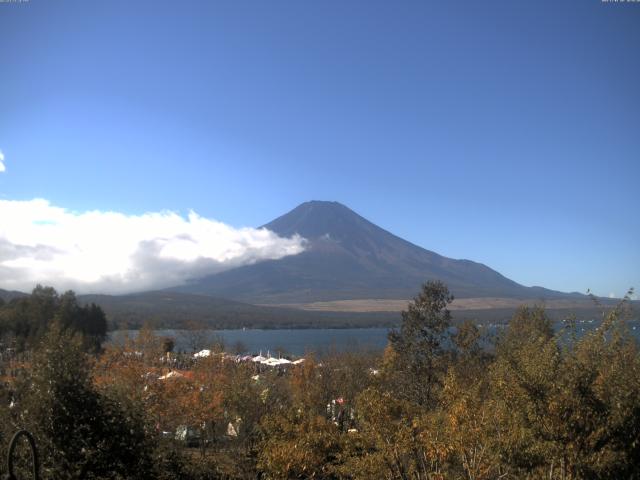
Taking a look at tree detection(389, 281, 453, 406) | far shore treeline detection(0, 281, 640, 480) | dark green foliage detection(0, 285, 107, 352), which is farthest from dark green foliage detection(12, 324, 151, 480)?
dark green foliage detection(0, 285, 107, 352)

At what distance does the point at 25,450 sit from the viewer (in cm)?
995

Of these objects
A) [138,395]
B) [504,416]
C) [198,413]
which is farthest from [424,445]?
[198,413]

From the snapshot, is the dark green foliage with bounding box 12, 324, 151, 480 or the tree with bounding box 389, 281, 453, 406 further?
the tree with bounding box 389, 281, 453, 406

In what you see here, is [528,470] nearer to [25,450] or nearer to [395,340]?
[25,450]

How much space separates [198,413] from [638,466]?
14.7 meters

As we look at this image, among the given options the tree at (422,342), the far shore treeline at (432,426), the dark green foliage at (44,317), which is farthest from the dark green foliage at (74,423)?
the dark green foliage at (44,317)

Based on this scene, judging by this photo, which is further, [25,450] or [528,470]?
[25,450]

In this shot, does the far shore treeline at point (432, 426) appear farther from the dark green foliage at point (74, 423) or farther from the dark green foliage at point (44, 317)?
the dark green foliage at point (44, 317)

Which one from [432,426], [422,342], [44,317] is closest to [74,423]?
[432,426]

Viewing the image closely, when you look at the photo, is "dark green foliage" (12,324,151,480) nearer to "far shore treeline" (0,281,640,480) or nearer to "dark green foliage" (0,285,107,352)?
"far shore treeline" (0,281,640,480)

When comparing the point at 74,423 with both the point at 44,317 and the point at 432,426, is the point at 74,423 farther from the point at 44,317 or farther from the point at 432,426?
the point at 44,317

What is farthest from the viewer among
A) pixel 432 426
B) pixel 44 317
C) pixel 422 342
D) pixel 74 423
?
pixel 44 317

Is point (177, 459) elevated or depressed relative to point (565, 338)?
depressed

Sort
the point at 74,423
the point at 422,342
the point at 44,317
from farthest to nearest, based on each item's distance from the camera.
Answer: the point at 44,317 < the point at 422,342 < the point at 74,423
